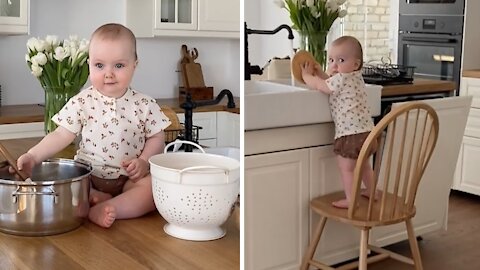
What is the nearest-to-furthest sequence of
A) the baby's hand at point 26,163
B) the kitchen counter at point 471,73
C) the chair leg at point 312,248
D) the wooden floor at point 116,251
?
1. the wooden floor at point 116,251
2. the baby's hand at point 26,163
3. the chair leg at point 312,248
4. the kitchen counter at point 471,73

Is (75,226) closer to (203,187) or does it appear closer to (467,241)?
(203,187)

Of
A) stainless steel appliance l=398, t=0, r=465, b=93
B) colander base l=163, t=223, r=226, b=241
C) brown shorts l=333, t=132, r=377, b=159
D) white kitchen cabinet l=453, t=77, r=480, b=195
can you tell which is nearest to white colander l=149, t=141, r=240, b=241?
colander base l=163, t=223, r=226, b=241

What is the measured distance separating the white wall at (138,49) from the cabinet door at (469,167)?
18.6 inches

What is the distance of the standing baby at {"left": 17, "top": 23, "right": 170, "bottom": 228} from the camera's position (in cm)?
57

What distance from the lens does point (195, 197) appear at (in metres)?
0.49

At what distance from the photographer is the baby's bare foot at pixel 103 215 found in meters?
0.53

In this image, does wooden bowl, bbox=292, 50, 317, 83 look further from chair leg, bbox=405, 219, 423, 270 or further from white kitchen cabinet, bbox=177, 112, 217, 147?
chair leg, bbox=405, 219, 423, 270

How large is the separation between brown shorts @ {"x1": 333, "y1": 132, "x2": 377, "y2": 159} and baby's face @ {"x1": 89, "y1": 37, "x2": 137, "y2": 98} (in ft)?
1.17

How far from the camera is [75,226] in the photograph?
20.5 inches

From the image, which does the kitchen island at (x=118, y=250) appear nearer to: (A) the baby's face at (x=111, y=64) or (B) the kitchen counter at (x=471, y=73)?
(A) the baby's face at (x=111, y=64)

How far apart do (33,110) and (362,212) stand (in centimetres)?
52

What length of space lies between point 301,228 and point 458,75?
38 cm

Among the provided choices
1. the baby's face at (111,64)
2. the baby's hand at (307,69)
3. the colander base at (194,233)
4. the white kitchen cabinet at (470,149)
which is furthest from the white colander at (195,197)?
the white kitchen cabinet at (470,149)

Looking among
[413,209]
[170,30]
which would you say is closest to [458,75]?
[413,209]
